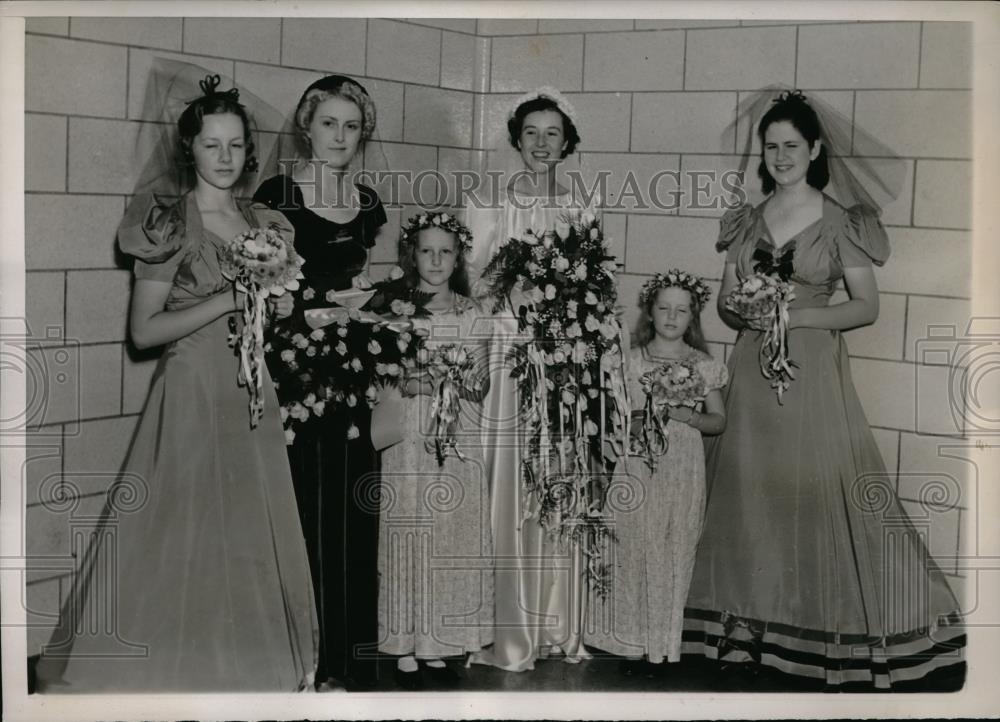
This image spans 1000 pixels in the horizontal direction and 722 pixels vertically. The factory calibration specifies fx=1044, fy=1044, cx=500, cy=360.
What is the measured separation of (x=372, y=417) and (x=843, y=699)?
156cm

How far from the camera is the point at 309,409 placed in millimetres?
2832

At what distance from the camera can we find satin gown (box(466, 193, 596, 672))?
2908 millimetres

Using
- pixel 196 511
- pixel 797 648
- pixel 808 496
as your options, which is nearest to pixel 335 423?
Result: pixel 196 511

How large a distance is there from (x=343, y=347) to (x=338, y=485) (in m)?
0.38

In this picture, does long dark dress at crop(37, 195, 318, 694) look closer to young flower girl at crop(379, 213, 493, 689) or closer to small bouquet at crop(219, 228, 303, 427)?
small bouquet at crop(219, 228, 303, 427)

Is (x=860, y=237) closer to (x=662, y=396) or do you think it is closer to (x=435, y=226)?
(x=662, y=396)

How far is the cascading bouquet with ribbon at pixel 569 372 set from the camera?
9.52 ft

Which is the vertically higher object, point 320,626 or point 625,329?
point 625,329

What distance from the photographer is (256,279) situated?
9.09 ft

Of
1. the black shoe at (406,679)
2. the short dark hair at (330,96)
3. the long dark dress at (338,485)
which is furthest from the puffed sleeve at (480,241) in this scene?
the black shoe at (406,679)

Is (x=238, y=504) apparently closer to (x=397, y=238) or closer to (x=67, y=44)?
(x=397, y=238)

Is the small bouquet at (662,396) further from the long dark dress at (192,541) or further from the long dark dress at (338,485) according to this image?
the long dark dress at (192,541)

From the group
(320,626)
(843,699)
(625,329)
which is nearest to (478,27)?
(625,329)

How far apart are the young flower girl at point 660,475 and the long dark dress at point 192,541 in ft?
2.88
